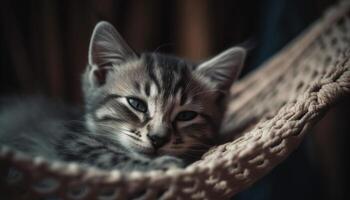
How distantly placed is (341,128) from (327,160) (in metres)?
0.16

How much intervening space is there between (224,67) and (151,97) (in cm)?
29

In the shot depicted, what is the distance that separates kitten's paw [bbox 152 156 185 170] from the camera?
832mm

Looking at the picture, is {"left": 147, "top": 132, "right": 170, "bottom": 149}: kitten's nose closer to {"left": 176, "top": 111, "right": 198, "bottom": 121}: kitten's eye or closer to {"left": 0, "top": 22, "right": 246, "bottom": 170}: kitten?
{"left": 0, "top": 22, "right": 246, "bottom": 170}: kitten

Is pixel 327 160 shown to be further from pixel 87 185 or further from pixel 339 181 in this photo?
pixel 87 185

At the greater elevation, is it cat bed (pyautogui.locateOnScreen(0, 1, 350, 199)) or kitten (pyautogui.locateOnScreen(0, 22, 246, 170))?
kitten (pyautogui.locateOnScreen(0, 22, 246, 170))

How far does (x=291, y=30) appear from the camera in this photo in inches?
67.1

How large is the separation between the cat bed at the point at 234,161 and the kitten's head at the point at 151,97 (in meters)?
0.11

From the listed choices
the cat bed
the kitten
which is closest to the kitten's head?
the kitten

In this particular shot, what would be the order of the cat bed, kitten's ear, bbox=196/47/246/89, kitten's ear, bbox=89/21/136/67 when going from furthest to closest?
kitten's ear, bbox=196/47/246/89 → kitten's ear, bbox=89/21/136/67 → the cat bed

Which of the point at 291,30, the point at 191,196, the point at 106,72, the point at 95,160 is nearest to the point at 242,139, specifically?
the point at 191,196

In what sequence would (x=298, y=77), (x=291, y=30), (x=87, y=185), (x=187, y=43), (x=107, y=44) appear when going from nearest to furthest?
(x=87, y=185) < (x=107, y=44) < (x=298, y=77) < (x=291, y=30) < (x=187, y=43)

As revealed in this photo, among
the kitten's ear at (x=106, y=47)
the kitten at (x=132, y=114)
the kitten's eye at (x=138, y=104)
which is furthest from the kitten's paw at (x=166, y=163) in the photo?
the kitten's ear at (x=106, y=47)

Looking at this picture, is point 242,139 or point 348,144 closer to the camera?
point 242,139

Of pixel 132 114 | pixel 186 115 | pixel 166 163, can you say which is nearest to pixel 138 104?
pixel 132 114
